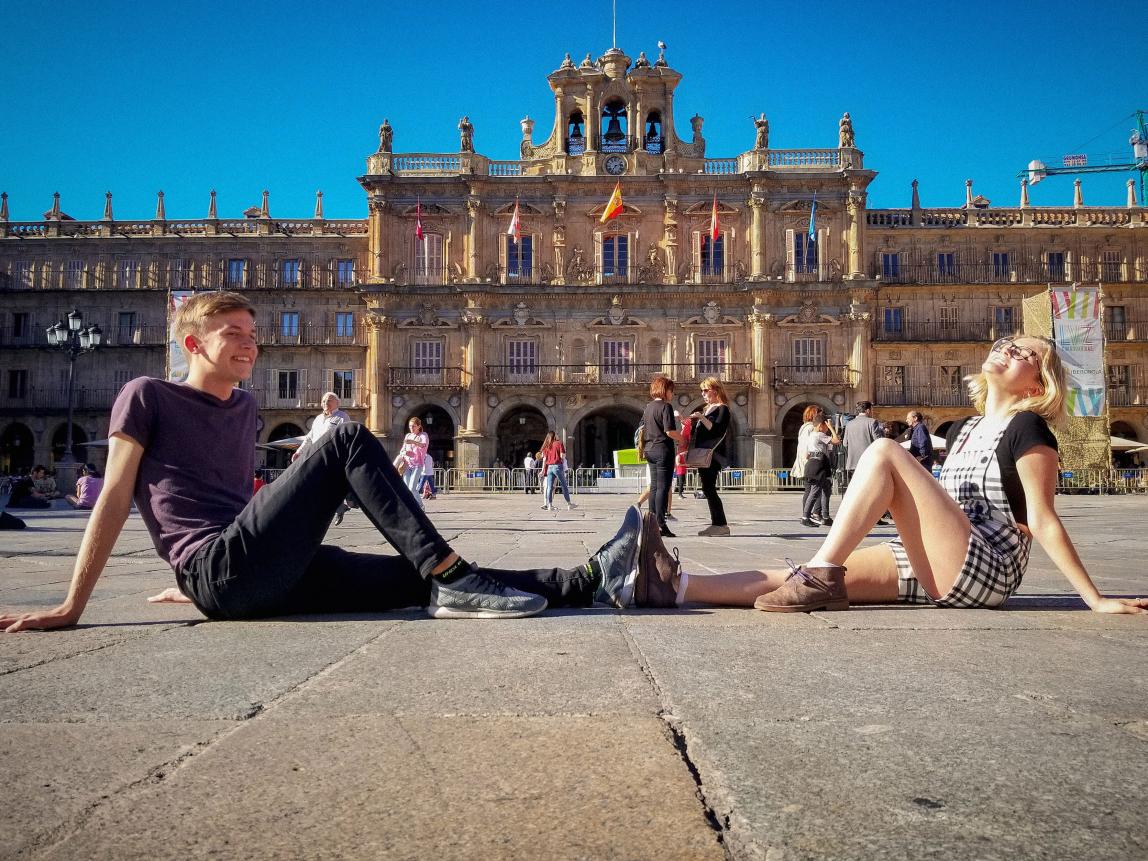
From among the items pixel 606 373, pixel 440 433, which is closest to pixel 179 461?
pixel 606 373

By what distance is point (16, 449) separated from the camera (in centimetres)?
3494

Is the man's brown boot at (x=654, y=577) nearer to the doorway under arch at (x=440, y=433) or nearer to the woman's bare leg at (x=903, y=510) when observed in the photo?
the woman's bare leg at (x=903, y=510)

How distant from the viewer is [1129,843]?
3.50 feet

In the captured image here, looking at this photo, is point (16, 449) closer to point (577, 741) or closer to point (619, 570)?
point (619, 570)

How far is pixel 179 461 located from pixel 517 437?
31.8 metres

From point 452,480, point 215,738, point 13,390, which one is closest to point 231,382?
point 215,738

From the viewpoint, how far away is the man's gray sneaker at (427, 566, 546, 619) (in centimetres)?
291

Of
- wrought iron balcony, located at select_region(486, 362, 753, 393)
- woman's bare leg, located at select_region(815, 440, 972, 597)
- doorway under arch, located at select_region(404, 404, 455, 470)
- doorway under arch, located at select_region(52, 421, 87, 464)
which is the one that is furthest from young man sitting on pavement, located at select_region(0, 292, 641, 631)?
doorway under arch, located at select_region(52, 421, 87, 464)

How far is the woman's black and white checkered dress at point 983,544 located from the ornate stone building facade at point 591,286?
88.7 feet

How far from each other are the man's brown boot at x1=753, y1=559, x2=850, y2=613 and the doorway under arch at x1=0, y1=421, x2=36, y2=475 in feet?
129

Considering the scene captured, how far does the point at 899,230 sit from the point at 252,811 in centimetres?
3638

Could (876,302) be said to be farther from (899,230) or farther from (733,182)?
(733,182)

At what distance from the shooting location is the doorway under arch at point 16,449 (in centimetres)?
3459

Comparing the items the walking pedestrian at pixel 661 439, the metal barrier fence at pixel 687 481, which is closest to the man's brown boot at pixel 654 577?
the walking pedestrian at pixel 661 439
